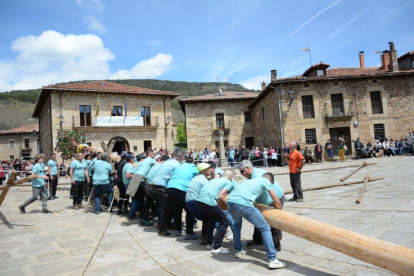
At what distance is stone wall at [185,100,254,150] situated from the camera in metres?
28.7

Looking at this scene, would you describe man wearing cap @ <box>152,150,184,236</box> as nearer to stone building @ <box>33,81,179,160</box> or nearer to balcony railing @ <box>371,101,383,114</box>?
stone building @ <box>33,81,179,160</box>

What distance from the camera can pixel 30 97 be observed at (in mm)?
72062

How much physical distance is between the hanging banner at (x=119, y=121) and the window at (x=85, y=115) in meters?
0.87

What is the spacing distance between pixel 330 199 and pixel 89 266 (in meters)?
6.14

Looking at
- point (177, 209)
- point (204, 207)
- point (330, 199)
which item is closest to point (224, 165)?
point (330, 199)

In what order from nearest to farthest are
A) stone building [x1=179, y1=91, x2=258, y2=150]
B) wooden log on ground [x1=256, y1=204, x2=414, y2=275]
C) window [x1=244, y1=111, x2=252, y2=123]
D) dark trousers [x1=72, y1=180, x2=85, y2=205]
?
wooden log on ground [x1=256, y1=204, x2=414, y2=275]
dark trousers [x1=72, y1=180, x2=85, y2=205]
stone building [x1=179, y1=91, x2=258, y2=150]
window [x1=244, y1=111, x2=252, y2=123]

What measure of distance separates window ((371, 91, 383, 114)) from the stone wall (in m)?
11.2

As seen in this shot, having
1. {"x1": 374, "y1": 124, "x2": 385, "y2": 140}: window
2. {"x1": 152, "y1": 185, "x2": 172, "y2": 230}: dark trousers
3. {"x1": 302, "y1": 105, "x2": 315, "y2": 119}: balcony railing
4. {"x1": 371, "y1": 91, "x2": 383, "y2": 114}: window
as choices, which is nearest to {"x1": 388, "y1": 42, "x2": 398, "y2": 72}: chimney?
{"x1": 371, "y1": 91, "x2": 383, "y2": 114}: window

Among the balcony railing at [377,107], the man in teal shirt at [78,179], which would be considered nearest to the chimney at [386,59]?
the balcony railing at [377,107]

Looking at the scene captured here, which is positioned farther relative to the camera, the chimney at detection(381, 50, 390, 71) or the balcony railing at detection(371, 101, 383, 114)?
the chimney at detection(381, 50, 390, 71)

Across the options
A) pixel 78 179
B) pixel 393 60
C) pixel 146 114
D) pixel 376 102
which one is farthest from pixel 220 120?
pixel 78 179

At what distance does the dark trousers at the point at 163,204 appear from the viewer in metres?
5.62

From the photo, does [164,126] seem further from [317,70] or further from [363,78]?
[363,78]

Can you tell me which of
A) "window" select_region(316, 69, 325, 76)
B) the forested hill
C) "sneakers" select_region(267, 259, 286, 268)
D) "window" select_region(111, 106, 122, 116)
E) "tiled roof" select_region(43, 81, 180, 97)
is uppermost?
A: the forested hill
